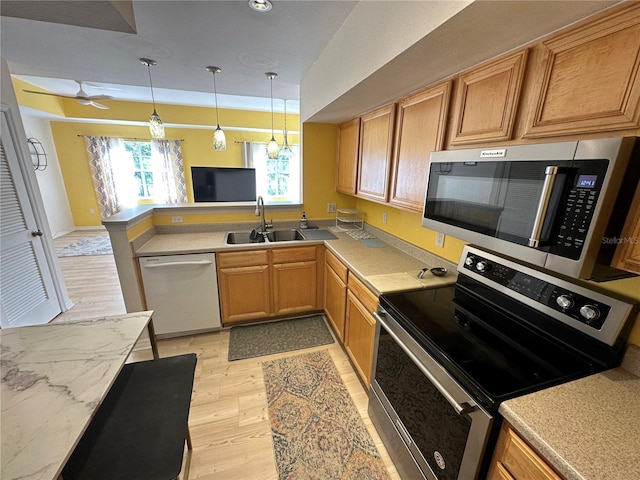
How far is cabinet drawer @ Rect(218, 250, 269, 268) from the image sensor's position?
243 centimetres

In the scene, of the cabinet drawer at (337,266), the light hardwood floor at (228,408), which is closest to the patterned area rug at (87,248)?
the light hardwood floor at (228,408)

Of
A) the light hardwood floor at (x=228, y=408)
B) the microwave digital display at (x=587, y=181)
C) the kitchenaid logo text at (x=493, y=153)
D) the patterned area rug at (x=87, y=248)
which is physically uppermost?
the kitchenaid logo text at (x=493, y=153)

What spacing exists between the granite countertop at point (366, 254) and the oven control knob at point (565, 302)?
0.62 meters

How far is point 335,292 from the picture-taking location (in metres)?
2.41

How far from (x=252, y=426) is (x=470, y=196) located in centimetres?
183

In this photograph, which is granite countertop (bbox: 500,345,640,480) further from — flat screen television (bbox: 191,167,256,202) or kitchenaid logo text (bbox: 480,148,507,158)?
flat screen television (bbox: 191,167,256,202)

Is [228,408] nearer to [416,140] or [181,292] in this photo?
[181,292]

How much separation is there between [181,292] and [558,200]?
2.61 m

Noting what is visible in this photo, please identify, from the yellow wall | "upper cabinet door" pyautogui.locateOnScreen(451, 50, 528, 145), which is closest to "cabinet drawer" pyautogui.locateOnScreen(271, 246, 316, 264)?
"upper cabinet door" pyautogui.locateOnScreen(451, 50, 528, 145)

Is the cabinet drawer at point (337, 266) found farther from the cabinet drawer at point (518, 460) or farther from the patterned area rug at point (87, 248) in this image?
the patterned area rug at point (87, 248)

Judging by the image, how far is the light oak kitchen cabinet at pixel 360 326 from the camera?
1.72 meters

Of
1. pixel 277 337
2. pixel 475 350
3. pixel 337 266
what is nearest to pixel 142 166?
pixel 277 337

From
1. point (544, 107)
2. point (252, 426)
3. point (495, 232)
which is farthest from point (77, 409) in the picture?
point (544, 107)

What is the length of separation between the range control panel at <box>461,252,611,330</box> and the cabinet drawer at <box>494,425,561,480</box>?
0.50 m
